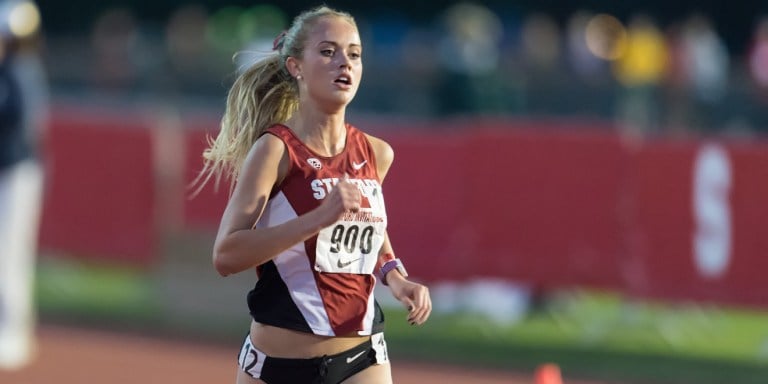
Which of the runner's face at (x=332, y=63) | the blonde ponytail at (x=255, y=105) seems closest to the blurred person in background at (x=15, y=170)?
the blonde ponytail at (x=255, y=105)

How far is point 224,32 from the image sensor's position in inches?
1046

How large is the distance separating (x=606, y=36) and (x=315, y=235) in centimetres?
1723

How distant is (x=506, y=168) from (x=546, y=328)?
1.73 meters

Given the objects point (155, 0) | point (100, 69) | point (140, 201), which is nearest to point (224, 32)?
point (155, 0)

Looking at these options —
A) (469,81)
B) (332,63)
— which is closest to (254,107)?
(332,63)

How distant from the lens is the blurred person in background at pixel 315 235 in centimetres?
531

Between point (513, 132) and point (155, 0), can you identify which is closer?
point (513, 132)

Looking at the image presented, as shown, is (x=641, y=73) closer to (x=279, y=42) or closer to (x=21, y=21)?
(x=21, y=21)

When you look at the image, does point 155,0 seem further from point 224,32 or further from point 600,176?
point 600,176

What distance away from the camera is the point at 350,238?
542 cm

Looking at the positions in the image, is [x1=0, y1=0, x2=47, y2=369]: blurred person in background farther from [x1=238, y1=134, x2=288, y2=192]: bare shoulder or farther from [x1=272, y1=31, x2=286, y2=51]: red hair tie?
[x1=238, y1=134, x2=288, y2=192]: bare shoulder

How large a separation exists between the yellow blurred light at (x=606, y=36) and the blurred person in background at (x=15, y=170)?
1129 centimetres

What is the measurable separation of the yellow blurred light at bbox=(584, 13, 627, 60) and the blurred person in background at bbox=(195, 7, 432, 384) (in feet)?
51.1

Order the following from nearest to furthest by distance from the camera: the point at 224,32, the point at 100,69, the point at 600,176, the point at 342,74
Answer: the point at 342,74 → the point at 600,176 → the point at 100,69 → the point at 224,32
